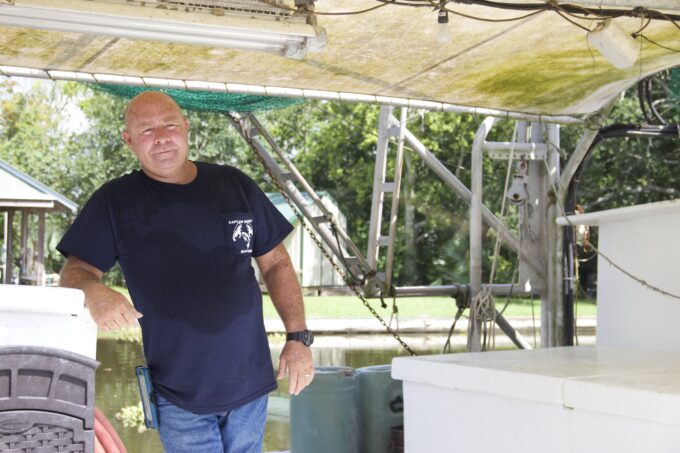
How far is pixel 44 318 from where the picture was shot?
2482 mm

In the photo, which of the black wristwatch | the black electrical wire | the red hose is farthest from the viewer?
the black electrical wire

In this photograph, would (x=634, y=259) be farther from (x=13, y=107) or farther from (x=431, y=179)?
(x=13, y=107)

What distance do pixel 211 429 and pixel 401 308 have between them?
933 inches

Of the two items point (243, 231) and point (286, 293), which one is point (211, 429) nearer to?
point (286, 293)

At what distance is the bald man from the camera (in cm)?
325

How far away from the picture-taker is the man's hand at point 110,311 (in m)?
2.68

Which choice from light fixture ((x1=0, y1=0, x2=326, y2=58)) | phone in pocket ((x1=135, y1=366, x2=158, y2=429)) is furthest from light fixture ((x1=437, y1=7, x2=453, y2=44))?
phone in pocket ((x1=135, y1=366, x2=158, y2=429))

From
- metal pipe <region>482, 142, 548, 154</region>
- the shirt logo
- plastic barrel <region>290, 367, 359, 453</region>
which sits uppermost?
metal pipe <region>482, 142, 548, 154</region>

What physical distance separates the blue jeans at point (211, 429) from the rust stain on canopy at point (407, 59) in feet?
6.47

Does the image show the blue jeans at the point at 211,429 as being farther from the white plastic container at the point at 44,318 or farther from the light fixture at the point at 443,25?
the light fixture at the point at 443,25

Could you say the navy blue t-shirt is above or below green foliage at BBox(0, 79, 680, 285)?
below

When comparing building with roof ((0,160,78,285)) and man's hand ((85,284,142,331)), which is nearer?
man's hand ((85,284,142,331))

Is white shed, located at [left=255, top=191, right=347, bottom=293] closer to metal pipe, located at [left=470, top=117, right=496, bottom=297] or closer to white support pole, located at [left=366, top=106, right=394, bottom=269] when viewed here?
white support pole, located at [left=366, top=106, right=394, bottom=269]

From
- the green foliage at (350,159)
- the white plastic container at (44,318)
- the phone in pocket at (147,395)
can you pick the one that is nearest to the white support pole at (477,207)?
the phone in pocket at (147,395)
